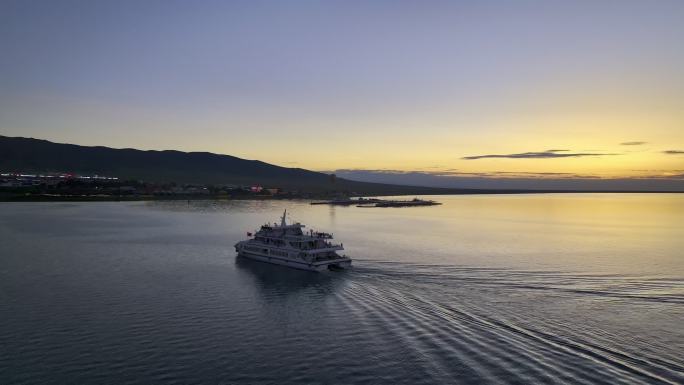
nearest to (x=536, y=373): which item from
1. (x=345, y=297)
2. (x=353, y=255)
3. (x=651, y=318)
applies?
(x=651, y=318)

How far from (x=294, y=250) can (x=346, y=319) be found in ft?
64.7

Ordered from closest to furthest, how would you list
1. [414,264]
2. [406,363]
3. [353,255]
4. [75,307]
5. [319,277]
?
[406,363], [75,307], [319,277], [414,264], [353,255]

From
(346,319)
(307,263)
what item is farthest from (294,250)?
(346,319)

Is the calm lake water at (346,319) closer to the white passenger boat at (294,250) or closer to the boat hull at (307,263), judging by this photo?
the boat hull at (307,263)

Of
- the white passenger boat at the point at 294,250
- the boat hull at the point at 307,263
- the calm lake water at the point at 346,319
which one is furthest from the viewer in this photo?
the white passenger boat at the point at 294,250

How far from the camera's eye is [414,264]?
51.0 metres

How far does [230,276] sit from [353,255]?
1847 cm

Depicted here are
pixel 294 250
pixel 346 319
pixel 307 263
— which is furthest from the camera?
pixel 294 250

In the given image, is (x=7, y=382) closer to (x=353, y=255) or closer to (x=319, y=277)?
(x=319, y=277)

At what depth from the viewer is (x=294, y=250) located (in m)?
49.7

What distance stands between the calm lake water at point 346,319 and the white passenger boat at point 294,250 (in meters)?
1.44

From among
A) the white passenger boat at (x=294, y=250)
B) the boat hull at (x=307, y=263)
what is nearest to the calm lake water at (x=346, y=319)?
the boat hull at (x=307, y=263)

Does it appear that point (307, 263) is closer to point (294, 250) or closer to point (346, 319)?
point (294, 250)

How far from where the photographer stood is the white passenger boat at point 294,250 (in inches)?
1896
